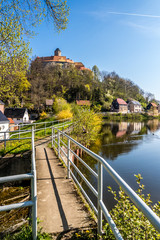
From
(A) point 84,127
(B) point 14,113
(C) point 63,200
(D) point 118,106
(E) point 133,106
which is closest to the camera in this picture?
(C) point 63,200

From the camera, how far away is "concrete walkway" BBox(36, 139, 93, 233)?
9.28 ft

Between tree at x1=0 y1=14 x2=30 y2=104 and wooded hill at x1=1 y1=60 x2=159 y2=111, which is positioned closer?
tree at x1=0 y1=14 x2=30 y2=104

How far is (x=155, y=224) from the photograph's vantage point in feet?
3.40

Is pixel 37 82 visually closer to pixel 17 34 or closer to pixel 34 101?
pixel 34 101

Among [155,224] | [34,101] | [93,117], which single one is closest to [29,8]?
[155,224]

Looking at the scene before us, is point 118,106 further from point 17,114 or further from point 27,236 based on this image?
point 27,236

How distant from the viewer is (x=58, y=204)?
3.49 m

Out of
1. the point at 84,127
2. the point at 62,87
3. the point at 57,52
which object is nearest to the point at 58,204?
Result: the point at 84,127

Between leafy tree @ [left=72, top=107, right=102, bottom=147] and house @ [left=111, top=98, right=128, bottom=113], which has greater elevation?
house @ [left=111, top=98, right=128, bottom=113]

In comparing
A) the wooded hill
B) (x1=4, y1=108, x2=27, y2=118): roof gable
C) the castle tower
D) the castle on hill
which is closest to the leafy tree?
(x1=4, y1=108, x2=27, y2=118): roof gable

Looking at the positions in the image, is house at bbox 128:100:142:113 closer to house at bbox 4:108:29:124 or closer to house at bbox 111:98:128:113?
house at bbox 111:98:128:113

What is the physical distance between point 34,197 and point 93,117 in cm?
1557

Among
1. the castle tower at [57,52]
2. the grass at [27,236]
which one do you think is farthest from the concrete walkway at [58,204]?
the castle tower at [57,52]

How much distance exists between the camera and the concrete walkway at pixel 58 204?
9.28ft
